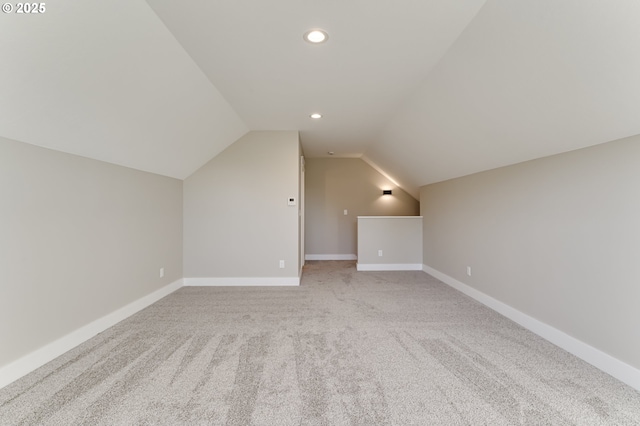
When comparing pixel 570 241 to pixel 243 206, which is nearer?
pixel 570 241

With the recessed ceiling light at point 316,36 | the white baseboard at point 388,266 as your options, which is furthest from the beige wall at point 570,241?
the recessed ceiling light at point 316,36

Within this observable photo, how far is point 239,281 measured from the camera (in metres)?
4.39

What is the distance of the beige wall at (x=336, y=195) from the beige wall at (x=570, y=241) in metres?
3.16

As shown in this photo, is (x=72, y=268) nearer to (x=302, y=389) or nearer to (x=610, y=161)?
(x=302, y=389)

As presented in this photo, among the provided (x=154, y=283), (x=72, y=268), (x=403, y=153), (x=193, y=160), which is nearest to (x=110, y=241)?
(x=72, y=268)

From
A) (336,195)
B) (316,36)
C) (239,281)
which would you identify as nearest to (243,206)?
(239,281)

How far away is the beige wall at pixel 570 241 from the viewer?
75.7 inches

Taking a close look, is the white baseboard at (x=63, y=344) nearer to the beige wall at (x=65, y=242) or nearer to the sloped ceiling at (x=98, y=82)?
the beige wall at (x=65, y=242)

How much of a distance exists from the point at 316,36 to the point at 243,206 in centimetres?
286

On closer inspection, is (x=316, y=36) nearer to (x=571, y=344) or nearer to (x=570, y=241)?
(x=570, y=241)

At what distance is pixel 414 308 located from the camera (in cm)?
337

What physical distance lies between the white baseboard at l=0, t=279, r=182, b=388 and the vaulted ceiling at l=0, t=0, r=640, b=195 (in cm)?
155

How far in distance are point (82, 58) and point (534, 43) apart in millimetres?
2739

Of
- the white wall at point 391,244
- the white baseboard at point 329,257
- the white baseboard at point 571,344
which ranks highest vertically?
the white wall at point 391,244
